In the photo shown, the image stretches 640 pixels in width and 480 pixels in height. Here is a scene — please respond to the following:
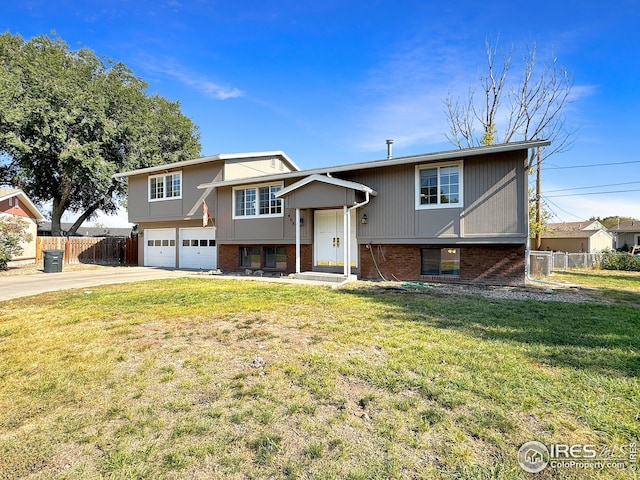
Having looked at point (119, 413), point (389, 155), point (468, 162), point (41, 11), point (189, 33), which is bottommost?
point (119, 413)

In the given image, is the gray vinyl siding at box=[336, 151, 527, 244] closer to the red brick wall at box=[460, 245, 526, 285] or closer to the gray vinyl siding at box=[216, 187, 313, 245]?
the red brick wall at box=[460, 245, 526, 285]

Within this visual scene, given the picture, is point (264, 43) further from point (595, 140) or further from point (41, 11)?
point (595, 140)

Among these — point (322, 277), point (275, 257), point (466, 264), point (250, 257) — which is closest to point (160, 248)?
point (250, 257)

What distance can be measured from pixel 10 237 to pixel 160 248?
617 cm

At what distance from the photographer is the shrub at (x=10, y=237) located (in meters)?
14.8

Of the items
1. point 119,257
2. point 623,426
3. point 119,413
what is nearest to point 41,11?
point 119,257

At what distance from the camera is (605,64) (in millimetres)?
16016

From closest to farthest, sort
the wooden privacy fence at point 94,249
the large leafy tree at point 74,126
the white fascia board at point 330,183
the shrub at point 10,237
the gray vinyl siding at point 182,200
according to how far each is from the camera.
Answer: the white fascia board at point 330,183 < the shrub at point 10,237 < the gray vinyl siding at point 182,200 < the wooden privacy fence at point 94,249 < the large leafy tree at point 74,126

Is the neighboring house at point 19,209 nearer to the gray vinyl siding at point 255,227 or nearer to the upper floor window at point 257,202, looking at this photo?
the gray vinyl siding at point 255,227

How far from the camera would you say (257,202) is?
14312mm

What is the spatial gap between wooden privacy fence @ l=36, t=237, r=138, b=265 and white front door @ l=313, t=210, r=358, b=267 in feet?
44.6

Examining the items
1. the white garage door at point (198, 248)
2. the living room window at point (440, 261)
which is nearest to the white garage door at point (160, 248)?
the white garage door at point (198, 248)

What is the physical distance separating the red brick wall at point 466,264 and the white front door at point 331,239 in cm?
72

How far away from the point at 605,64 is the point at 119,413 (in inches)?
881
